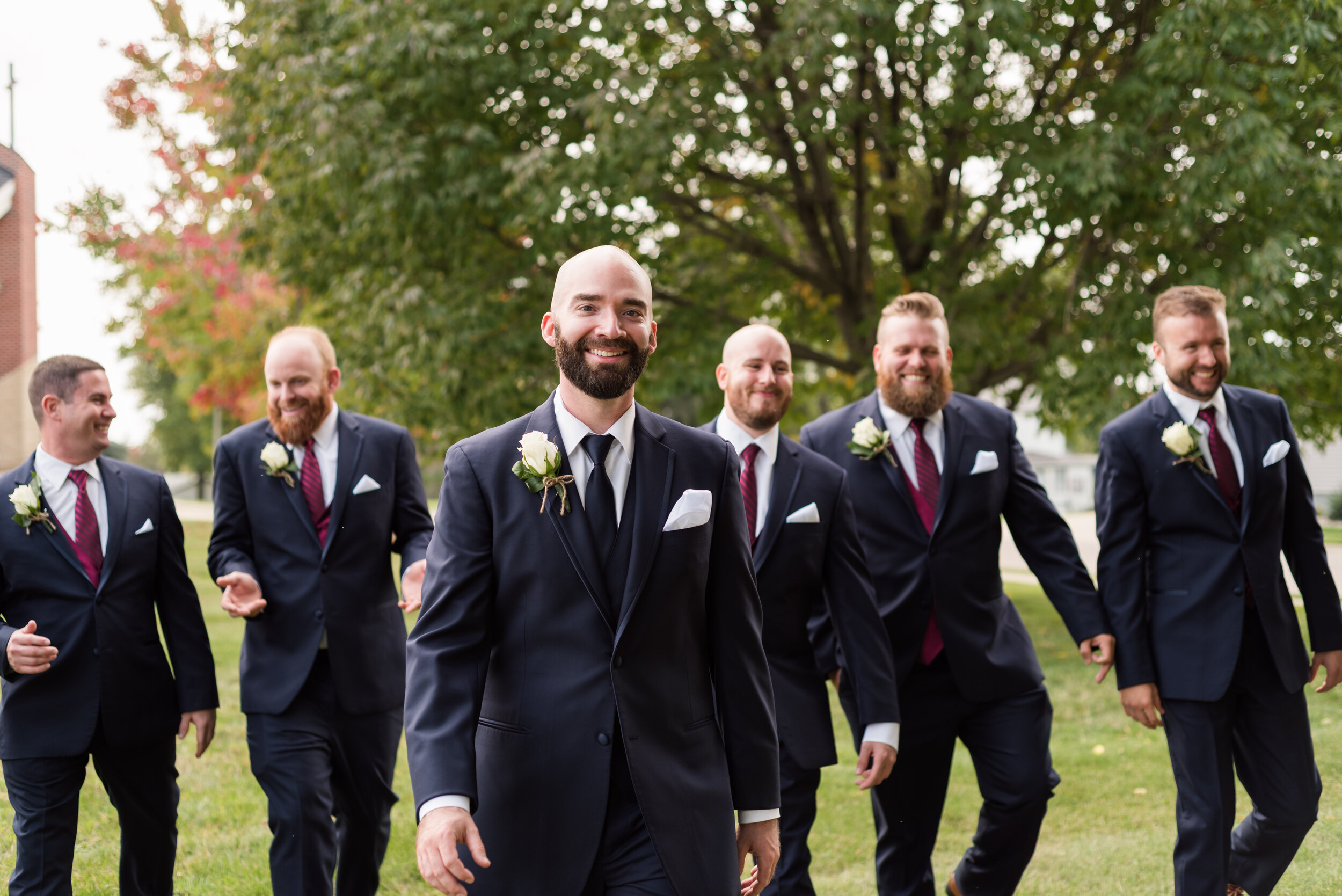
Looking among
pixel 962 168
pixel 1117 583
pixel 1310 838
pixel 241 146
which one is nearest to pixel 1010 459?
pixel 1117 583

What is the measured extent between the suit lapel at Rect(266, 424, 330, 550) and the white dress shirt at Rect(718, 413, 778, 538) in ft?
6.15

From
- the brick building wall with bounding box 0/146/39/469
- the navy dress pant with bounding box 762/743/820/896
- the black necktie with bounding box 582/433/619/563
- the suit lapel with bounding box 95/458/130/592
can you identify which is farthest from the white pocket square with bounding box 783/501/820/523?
the brick building wall with bounding box 0/146/39/469

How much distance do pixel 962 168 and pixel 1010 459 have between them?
8376 millimetres

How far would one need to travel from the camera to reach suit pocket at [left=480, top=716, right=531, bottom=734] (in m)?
→ 3.08

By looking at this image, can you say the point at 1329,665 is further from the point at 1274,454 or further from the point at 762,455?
the point at 762,455

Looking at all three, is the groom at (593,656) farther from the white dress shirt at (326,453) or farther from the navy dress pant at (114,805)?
the navy dress pant at (114,805)

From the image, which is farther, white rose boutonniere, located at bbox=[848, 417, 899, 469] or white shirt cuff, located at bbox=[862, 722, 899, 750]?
white rose boutonniere, located at bbox=[848, 417, 899, 469]

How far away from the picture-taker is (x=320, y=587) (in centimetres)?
536

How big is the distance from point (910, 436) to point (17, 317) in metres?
13.7

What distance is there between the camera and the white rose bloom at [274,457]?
17.6 feet

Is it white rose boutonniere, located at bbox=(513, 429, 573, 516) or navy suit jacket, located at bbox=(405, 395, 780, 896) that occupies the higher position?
white rose boutonniere, located at bbox=(513, 429, 573, 516)

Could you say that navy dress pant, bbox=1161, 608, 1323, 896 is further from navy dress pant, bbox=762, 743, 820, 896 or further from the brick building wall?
the brick building wall

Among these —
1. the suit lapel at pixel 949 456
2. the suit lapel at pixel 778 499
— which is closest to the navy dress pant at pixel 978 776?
the suit lapel at pixel 949 456

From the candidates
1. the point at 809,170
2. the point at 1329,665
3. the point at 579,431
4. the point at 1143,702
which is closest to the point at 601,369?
the point at 579,431
